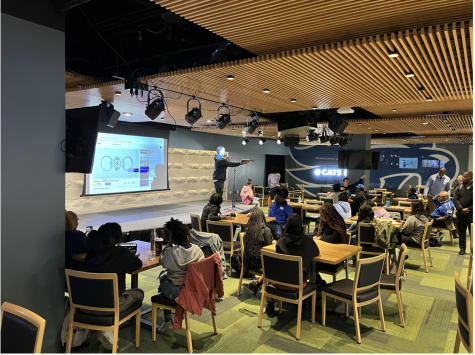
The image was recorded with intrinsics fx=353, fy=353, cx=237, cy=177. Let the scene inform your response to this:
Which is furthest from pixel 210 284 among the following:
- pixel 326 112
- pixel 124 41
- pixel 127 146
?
pixel 127 146

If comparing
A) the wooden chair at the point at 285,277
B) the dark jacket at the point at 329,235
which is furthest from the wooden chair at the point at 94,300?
the dark jacket at the point at 329,235

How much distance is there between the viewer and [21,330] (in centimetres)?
206

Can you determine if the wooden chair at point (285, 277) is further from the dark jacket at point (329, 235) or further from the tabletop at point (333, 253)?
the dark jacket at point (329, 235)

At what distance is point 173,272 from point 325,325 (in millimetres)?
1837

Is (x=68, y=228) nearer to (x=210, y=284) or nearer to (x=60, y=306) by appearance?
(x=60, y=306)

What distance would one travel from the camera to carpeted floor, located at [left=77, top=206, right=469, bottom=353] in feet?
11.3

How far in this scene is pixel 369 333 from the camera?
12.4 ft

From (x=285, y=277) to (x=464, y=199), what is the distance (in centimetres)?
552

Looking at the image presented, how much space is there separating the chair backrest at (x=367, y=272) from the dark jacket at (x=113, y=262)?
85.5 inches

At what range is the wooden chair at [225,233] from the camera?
5784 millimetres

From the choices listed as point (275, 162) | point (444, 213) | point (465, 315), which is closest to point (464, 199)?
point (444, 213)

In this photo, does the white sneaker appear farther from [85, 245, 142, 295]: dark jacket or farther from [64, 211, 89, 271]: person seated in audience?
[64, 211, 89, 271]: person seated in audience

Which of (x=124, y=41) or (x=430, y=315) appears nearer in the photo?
(x=430, y=315)

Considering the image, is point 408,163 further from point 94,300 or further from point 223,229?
point 94,300
